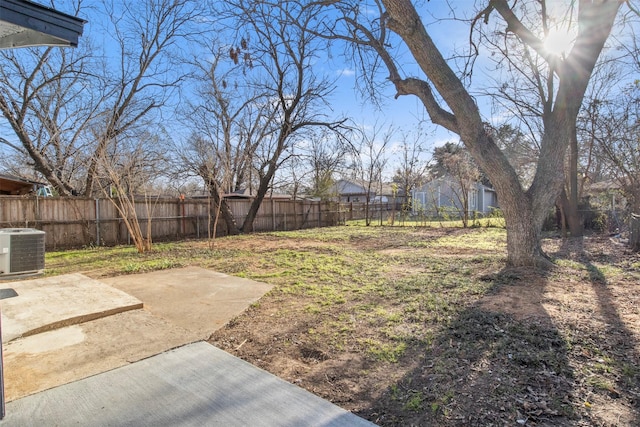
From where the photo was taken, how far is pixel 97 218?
988cm

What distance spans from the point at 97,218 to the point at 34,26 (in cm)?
976

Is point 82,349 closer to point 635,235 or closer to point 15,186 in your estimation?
point 635,235

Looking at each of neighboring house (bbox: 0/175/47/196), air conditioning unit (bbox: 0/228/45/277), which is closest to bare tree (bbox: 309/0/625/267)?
air conditioning unit (bbox: 0/228/45/277)

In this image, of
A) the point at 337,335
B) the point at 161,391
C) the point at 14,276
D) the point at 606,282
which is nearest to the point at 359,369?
the point at 337,335

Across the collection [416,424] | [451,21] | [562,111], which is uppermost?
[451,21]

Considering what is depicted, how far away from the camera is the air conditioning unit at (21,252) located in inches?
197

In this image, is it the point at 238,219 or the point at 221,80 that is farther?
the point at 238,219

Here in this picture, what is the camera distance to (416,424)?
176cm

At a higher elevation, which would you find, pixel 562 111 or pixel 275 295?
pixel 562 111

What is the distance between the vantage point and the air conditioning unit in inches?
197

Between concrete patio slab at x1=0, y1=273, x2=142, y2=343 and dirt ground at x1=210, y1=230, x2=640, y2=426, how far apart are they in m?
1.40

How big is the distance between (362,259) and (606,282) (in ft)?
12.5

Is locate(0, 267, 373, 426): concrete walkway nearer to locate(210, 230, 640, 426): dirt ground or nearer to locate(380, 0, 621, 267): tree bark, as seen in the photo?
locate(210, 230, 640, 426): dirt ground

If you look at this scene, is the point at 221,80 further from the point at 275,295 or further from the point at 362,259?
the point at 275,295
